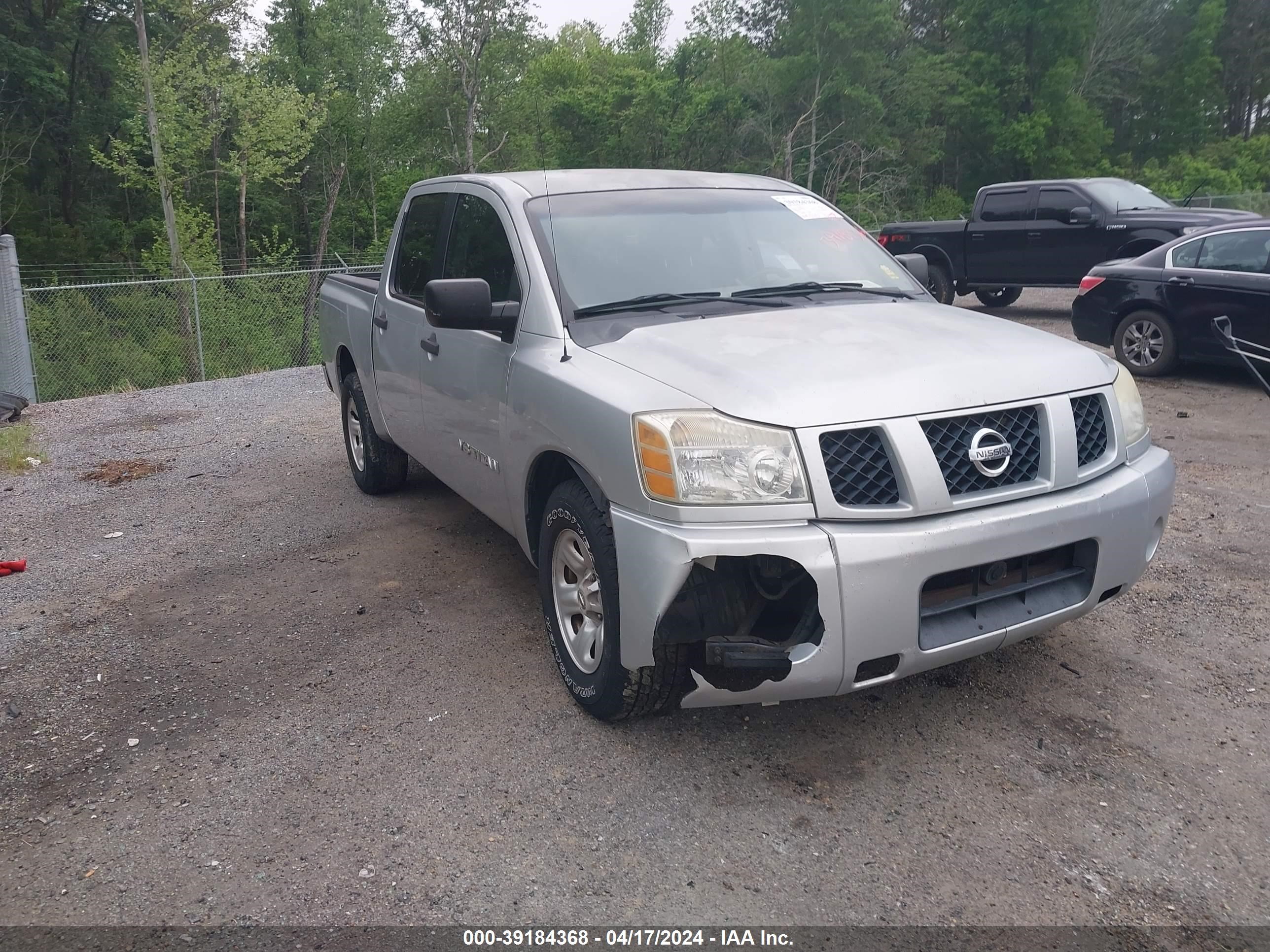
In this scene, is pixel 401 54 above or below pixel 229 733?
above

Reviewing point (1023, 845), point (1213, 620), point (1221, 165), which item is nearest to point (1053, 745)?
point (1023, 845)

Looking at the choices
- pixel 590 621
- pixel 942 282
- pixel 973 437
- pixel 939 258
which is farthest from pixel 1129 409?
pixel 939 258

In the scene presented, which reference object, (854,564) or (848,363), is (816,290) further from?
(854,564)

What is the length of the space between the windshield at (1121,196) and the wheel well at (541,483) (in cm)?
1326

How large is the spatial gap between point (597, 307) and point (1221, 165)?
50624 mm

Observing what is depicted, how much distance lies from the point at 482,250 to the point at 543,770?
244 cm

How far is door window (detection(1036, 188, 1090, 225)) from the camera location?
14820 millimetres

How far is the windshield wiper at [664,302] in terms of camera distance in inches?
160

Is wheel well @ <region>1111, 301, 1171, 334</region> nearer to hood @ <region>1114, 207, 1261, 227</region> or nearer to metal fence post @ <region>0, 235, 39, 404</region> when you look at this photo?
hood @ <region>1114, 207, 1261, 227</region>

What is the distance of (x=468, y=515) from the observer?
638cm

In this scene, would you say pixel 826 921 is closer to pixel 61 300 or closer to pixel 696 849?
pixel 696 849

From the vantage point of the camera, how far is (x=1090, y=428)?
354cm

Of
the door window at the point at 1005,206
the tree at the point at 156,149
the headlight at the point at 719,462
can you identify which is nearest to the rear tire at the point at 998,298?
the door window at the point at 1005,206

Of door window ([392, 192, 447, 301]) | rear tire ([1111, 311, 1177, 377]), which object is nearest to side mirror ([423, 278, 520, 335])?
door window ([392, 192, 447, 301])
